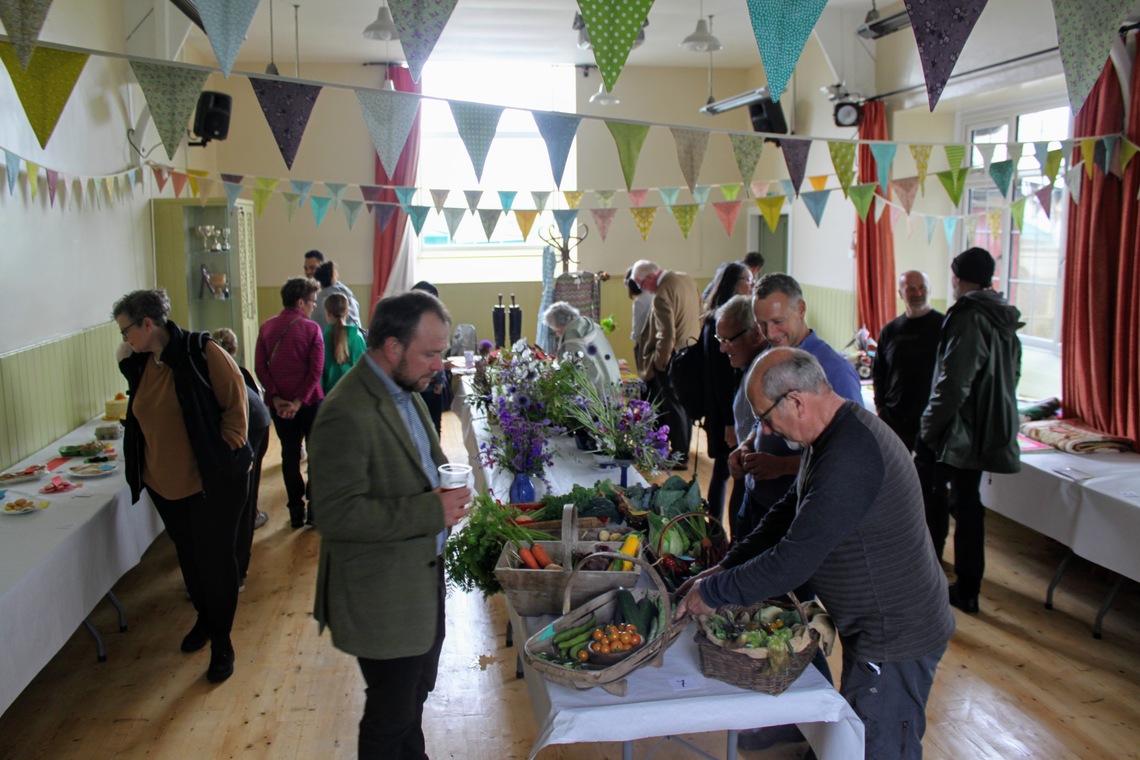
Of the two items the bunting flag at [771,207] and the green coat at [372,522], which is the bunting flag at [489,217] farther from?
the green coat at [372,522]

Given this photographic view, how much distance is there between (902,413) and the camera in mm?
4410

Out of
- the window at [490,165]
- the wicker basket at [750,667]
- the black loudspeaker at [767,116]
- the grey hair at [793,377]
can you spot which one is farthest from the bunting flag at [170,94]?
the window at [490,165]

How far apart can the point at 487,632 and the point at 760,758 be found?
4.70 feet

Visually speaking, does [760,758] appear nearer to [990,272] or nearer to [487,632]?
[487,632]

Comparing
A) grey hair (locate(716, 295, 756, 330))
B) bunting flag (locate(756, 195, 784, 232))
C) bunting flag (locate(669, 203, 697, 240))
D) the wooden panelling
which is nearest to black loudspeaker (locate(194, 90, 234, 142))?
the wooden panelling

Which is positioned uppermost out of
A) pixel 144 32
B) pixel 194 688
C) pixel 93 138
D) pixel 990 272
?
pixel 144 32

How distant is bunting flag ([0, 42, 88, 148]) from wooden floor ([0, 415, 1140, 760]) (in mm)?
2063

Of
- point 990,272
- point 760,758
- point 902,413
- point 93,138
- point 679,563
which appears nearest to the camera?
point 679,563

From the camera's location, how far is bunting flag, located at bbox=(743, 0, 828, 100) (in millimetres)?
2398

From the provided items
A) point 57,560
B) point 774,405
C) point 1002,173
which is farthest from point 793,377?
point 1002,173

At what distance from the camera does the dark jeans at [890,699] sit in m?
1.99

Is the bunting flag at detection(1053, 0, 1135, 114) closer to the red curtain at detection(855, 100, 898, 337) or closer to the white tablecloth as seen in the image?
the white tablecloth

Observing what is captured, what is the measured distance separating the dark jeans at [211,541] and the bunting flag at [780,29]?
95.6 inches

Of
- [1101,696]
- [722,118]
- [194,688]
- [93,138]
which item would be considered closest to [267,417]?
[194,688]
